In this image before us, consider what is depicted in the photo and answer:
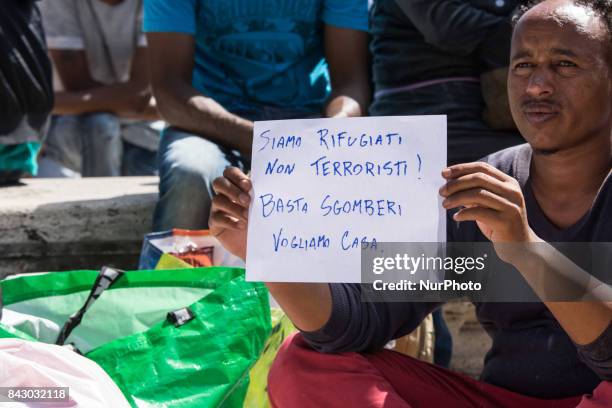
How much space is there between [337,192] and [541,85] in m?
0.50

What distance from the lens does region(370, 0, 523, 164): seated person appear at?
125 inches

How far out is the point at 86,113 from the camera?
5055 mm

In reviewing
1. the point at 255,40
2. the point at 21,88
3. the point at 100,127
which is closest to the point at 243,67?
the point at 255,40

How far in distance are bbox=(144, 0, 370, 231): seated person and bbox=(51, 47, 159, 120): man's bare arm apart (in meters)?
1.54

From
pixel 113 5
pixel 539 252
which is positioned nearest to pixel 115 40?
pixel 113 5

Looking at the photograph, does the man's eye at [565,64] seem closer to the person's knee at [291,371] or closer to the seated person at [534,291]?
the seated person at [534,291]

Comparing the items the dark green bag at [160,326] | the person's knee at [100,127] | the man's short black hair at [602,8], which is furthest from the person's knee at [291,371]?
the person's knee at [100,127]

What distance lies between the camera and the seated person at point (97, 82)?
503 centimetres

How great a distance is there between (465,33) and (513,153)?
0.95m

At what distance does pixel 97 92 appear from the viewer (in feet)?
16.5

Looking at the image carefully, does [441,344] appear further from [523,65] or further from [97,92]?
[97,92]

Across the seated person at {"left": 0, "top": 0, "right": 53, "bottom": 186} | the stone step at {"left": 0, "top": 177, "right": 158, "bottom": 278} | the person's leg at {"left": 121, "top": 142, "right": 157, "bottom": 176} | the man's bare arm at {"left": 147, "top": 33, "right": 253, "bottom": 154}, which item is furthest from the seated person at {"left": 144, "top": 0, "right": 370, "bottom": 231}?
the person's leg at {"left": 121, "top": 142, "right": 157, "bottom": 176}

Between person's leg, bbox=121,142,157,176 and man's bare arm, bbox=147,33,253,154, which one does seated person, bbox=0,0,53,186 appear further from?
person's leg, bbox=121,142,157,176

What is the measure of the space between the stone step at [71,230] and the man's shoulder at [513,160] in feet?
5.19
